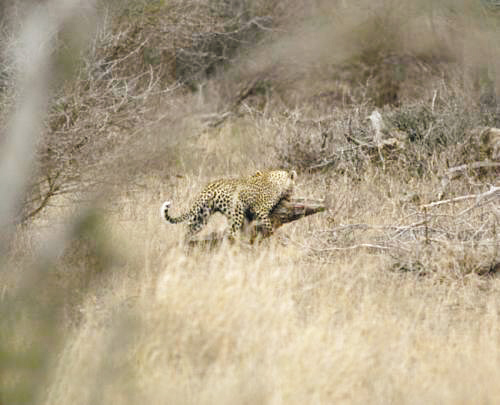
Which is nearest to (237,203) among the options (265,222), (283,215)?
(265,222)

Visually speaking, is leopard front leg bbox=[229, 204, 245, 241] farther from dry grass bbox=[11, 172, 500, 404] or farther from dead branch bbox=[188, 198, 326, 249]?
dry grass bbox=[11, 172, 500, 404]

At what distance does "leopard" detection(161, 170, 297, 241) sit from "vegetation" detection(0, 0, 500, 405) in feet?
0.69

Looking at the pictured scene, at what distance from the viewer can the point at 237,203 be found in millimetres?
6914

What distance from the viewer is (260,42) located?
42.5 feet

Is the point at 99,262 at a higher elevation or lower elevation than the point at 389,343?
higher

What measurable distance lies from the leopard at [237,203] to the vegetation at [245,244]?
8.2 inches

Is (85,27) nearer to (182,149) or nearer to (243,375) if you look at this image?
(243,375)

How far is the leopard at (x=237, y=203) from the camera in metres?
6.82

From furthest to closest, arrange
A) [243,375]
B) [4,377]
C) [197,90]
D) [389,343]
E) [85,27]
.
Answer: [197,90]
[389,343]
[243,375]
[4,377]
[85,27]

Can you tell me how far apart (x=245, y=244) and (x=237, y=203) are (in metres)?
0.67

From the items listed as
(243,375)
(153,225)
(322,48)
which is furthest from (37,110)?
(322,48)

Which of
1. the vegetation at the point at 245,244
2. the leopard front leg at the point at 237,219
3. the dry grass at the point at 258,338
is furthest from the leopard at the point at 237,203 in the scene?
the dry grass at the point at 258,338

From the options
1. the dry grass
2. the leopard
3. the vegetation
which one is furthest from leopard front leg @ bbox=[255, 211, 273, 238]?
the dry grass

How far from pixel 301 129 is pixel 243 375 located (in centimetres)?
647
